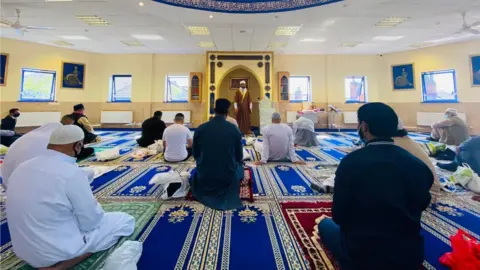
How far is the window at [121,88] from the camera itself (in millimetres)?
9836

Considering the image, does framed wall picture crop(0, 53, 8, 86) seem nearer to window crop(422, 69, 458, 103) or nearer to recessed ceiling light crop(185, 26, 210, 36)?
recessed ceiling light crop(185, 26, 210, 36)

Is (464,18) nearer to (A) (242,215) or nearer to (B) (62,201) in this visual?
(A) (242,215)

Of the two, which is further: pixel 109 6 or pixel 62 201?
pixel 109 6

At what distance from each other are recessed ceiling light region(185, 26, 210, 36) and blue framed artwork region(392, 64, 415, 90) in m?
7.86

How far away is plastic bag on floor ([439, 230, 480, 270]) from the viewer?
1188mm

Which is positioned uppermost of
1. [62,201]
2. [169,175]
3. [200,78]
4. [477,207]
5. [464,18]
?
[464,18]

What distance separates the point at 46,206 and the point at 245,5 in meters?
5.82

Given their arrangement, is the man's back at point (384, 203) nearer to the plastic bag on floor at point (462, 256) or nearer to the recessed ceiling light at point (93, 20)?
the plastic bag on floor at point (462, 256)

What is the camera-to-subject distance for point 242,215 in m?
1.93

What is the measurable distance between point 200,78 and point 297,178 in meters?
7.53

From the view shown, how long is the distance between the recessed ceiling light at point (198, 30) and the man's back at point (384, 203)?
22.0 feet

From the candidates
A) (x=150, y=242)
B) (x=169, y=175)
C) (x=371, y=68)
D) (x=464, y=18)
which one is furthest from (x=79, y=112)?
(x=371, y=68)

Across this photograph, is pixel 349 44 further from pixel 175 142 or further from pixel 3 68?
pixel 3 68

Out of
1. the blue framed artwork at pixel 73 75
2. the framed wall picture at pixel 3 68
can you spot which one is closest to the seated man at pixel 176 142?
the blue framed artwork at pixel 73 75
